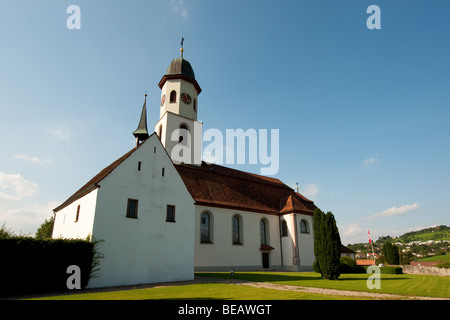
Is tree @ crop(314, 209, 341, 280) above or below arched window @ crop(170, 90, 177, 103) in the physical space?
below

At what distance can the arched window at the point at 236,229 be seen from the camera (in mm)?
30031

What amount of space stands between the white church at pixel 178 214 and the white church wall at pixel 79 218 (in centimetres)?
8

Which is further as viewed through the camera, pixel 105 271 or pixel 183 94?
pixel 183 94

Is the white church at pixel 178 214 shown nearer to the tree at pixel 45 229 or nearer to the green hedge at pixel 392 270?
the green hedge at pixel 392 270

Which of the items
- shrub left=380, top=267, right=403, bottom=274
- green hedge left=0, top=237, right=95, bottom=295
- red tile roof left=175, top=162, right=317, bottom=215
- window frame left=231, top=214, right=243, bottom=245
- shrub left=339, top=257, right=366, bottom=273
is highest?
red tile roof left=175, top=162, right=317, bottom=215

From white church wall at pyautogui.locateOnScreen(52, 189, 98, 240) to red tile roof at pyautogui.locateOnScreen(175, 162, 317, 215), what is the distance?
36.9 ft

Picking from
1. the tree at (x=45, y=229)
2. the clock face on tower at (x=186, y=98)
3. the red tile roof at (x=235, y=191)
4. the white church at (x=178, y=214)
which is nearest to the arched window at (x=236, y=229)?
the white church at (x=178, y=214)

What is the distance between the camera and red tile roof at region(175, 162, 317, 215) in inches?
1163

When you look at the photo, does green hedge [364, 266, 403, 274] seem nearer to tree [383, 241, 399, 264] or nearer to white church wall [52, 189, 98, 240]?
tree [383, 241, 399, 264]

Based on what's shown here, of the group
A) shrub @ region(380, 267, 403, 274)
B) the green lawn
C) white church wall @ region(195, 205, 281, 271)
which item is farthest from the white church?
shrub @ region(380, 267, 403, 274)
